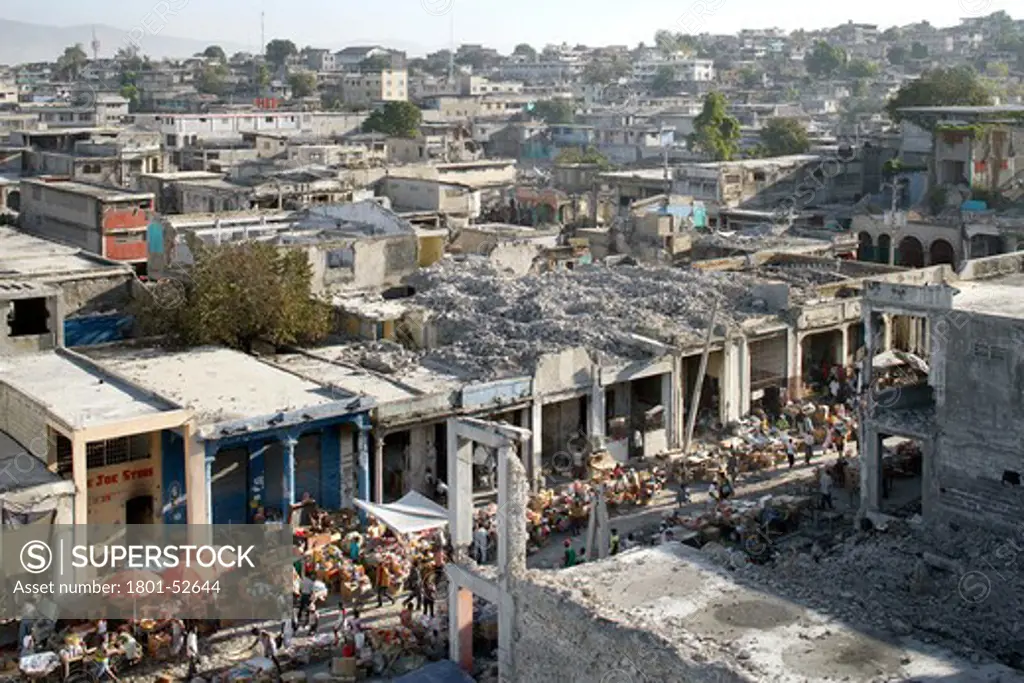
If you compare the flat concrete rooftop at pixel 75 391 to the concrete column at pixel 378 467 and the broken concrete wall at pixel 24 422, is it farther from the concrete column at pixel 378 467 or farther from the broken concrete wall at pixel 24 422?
the concrete column at pixel 378 467

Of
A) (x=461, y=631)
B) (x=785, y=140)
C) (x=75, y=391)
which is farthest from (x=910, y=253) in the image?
(x=461, y=631)

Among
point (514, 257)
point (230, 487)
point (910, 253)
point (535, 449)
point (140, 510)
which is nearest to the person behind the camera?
point (140, 510)

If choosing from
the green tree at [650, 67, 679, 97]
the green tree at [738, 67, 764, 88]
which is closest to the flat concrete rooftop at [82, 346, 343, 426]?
the green tree at [650, 67, 679, 97]

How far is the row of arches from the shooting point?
4638 centimetres

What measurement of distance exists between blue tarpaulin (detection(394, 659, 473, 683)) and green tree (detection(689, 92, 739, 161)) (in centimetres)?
5645

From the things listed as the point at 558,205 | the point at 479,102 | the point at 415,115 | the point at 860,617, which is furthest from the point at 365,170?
the point at 479,102

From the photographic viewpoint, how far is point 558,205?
5359cm

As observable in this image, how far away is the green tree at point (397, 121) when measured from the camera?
80875mm

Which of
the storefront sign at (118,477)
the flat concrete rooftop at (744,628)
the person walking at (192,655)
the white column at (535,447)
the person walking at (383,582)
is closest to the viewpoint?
the flat concrete rooftop at (744,628)

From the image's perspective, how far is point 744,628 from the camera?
55.1 feet

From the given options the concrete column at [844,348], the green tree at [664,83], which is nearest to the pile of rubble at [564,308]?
Answer: the concrete column at [844,348]

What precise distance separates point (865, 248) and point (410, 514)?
29612 millimetres

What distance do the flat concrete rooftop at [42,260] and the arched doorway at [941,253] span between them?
27.6 metres

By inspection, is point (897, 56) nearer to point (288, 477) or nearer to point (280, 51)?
point (280, 51)
